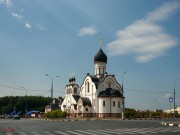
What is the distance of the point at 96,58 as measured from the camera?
8331cm

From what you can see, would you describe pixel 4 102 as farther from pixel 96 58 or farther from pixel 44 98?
pixel 96 58

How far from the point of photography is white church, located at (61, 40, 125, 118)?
252ft

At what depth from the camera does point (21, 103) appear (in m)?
142

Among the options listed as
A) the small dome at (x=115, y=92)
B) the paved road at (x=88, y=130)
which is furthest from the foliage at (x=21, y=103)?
the paved road at (x=88, y=130)

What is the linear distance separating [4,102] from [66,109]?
2749 inches

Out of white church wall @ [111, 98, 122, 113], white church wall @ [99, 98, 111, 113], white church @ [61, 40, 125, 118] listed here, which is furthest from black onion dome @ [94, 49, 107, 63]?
white church wall @ [111, 98, 122, 113]

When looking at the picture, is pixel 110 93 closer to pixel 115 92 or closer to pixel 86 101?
pixel 115 92

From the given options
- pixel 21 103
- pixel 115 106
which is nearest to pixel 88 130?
pixel 115 106

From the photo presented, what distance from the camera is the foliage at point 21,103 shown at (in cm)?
14250

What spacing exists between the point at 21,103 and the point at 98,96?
71.9m

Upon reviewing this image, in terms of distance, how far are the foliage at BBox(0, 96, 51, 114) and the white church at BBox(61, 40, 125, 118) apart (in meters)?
59.2

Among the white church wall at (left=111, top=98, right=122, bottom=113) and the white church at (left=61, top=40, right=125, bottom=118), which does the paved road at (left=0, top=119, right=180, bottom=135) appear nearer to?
the white church wall at (left=111, top=98, right=122, bottom=113)

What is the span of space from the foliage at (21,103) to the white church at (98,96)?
59233 mm

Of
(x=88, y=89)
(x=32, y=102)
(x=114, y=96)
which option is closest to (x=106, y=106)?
(x=114, y=96)
